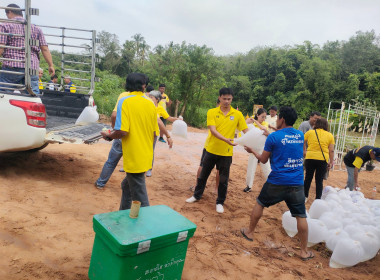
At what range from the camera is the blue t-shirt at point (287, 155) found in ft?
10.3

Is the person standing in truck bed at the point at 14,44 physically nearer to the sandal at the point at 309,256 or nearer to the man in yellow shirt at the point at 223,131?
the man in yellow shirt at the point at 223,131

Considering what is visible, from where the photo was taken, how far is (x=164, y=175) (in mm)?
5645

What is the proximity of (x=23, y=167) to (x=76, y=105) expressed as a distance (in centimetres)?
164

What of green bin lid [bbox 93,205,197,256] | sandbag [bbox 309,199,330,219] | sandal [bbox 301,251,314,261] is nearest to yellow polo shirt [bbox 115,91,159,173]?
green bin lid [bbox 93,205,197,256]

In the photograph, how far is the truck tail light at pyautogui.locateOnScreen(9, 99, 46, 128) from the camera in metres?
3.63

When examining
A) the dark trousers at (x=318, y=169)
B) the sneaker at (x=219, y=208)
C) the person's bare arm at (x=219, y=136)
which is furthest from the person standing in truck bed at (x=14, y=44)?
the dark trousers at (x=318, y=169)

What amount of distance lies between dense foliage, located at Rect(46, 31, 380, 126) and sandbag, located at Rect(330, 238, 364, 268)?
9684 millimetres

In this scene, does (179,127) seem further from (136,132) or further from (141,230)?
(141,230)

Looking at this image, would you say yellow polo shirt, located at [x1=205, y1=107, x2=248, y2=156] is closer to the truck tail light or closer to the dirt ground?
the dirt ground

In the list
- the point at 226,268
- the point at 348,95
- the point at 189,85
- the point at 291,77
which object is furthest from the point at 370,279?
the point at 291,77

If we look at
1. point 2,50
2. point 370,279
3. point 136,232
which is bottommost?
point 370,279

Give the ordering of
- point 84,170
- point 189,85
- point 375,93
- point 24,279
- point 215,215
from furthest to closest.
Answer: point 375,93 < point 189,85 < point 84,170 < point 215,215 < point 24,279

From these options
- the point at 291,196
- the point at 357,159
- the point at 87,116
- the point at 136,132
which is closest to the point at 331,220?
the point at 291,196

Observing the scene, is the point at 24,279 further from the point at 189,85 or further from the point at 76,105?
the point at 189,85
